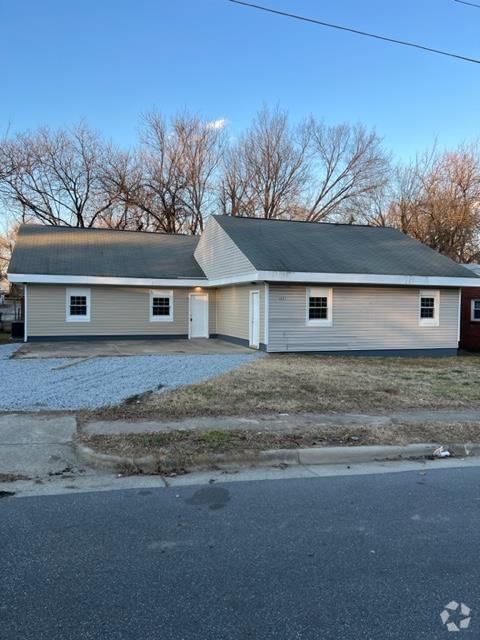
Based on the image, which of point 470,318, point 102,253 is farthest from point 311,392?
point 470,318

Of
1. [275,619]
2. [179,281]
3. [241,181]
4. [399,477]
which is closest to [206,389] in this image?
[399,477]

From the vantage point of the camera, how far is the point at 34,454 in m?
6.16

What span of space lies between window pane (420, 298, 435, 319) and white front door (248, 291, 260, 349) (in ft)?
21.9

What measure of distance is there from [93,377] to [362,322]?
11.0 metres

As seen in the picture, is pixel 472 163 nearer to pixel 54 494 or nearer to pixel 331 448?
pixel 331 448

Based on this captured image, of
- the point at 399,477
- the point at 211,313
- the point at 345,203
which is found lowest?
the point at 399,477

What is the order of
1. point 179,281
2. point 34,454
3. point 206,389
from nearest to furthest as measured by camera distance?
point 34,454
point 206,389
point 179,281

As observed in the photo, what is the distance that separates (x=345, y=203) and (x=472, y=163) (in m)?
9.46

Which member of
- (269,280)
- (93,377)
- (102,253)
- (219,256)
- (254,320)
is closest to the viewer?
(93,377)

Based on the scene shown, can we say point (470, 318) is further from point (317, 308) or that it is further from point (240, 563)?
point (240, 563)

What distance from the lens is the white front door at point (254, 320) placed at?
18609 millimetres

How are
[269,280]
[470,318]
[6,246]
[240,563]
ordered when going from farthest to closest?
[6,246], [470,318], [269,280], [240,563]

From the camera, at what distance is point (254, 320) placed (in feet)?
62.4

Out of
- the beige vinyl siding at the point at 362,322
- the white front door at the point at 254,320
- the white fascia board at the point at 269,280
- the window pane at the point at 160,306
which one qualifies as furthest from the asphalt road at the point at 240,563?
the window pane at the point at 160,306
